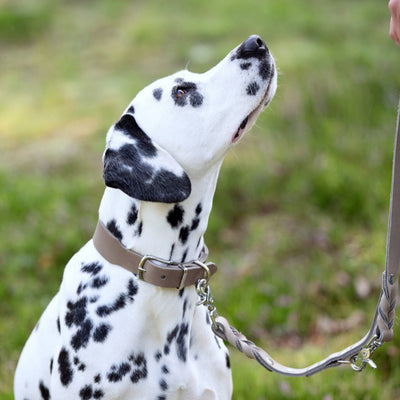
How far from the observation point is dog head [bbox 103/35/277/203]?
2.43 metres

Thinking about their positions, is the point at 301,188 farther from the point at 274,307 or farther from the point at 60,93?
the point at 60,93

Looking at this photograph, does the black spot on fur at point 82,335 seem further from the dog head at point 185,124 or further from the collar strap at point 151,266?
the dog head at point 185,124

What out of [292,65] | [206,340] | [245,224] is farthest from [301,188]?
[206,340]

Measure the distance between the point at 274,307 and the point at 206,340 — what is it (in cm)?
176

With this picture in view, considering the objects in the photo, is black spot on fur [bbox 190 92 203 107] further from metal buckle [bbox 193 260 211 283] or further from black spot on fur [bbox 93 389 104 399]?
black spot on fur [bbox 93 389 104 399]

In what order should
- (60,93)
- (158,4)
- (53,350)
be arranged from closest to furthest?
(53,350)
(60,93)
(158,4)

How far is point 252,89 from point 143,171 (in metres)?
0.55

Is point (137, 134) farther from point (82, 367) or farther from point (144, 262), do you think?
point (82, 367)

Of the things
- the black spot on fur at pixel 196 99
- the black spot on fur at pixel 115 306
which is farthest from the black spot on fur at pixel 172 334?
the black spot on fur at pixel 196 99

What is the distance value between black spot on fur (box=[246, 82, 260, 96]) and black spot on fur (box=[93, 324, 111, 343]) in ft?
3.44

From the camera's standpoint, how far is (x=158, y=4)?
9453 millimetres

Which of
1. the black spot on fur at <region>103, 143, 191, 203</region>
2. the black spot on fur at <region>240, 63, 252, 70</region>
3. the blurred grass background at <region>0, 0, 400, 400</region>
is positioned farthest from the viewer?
the blurred grass background at <region>0, 0, 400, 400</region>

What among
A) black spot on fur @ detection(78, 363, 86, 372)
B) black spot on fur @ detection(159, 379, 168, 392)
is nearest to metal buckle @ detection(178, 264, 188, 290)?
black spot on fur @ detection(159, 379, 168, 392)

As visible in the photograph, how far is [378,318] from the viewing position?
2.56 m
